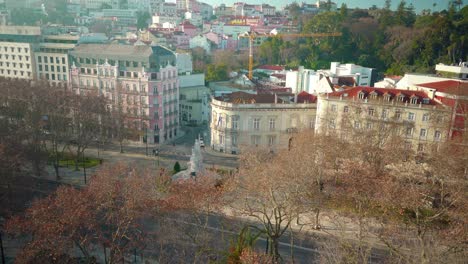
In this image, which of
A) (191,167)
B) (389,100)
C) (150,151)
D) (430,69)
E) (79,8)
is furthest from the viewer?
(79,8)

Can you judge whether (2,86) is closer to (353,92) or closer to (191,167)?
(191,167)

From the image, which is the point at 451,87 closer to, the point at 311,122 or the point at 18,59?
the point at 311,122

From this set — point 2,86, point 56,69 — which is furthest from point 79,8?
point 2,86

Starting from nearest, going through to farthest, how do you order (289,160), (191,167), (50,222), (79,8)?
(50,222)
(289,160)
(191,167)
(79,8)

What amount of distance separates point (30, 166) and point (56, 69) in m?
32.1

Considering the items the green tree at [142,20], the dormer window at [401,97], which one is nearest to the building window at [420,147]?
the dormer window at [401,97]

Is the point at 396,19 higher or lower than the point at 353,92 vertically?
higher

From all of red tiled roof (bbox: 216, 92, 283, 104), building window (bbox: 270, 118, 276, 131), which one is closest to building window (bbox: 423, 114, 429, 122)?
red tiled roof (bbox: 216, 92, 283, 104)

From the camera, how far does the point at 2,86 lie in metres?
56.8

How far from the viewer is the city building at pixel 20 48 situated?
75875 mm

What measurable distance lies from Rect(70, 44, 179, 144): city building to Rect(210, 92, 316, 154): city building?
10.0 m

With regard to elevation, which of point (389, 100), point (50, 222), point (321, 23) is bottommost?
point (50, 222)

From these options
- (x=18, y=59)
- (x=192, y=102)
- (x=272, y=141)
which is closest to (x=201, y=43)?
(x=192, y=102)

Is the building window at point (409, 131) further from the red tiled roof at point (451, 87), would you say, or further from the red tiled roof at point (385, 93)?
the red tiled roof at point (451, 87)
